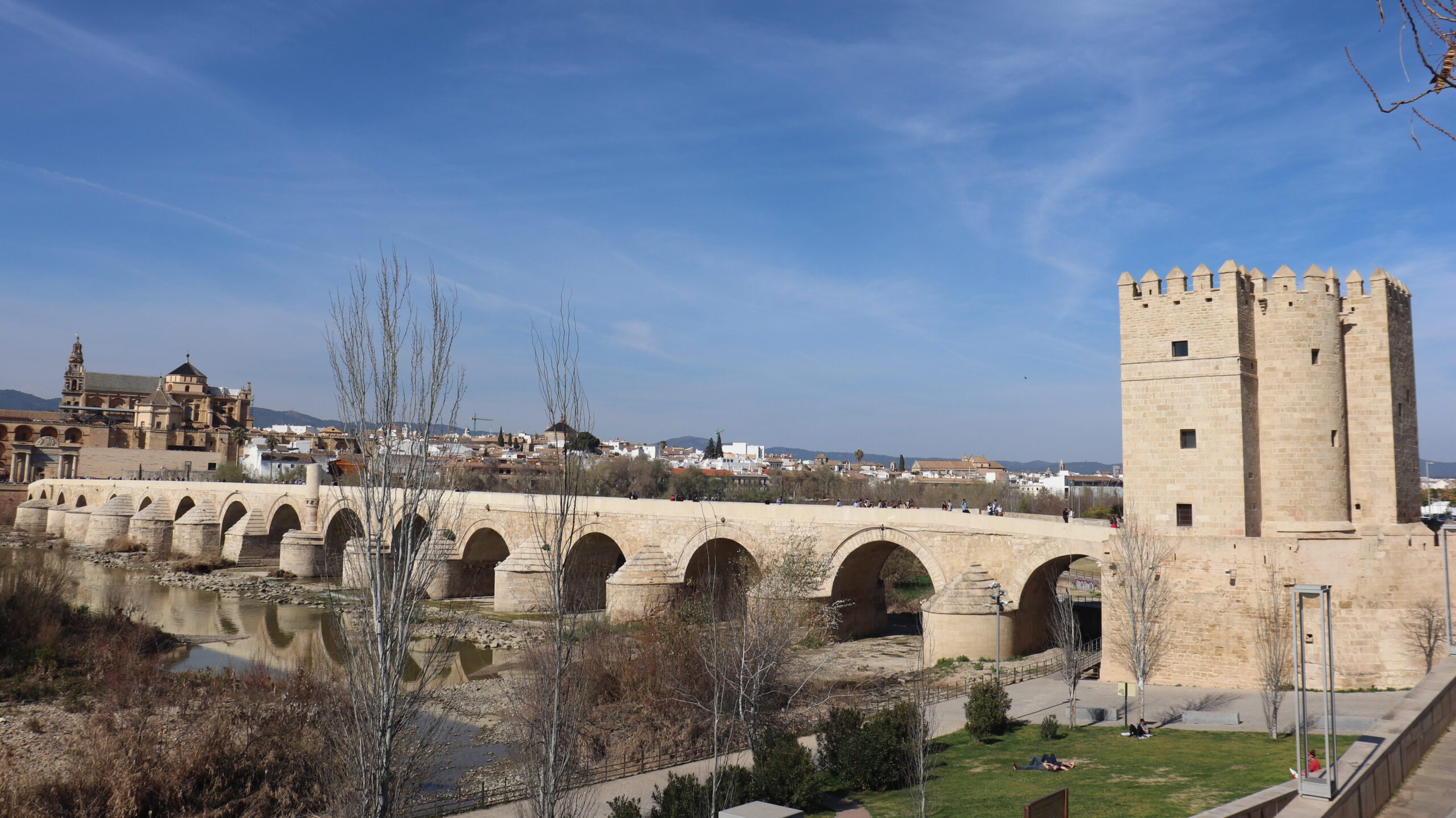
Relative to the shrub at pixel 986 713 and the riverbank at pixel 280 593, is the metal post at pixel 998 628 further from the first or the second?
the riverbank at pixel 280 593

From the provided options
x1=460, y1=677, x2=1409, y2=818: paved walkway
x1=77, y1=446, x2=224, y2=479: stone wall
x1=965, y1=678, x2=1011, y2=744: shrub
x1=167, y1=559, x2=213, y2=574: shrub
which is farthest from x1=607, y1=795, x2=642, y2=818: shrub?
x1=77, y1=446, x2=224, y2=479: stone wall

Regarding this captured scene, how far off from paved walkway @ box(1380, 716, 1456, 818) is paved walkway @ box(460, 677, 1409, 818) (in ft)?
16.5

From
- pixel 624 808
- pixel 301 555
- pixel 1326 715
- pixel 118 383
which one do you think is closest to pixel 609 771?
pixel 624 808

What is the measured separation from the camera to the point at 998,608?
1572 centimetres

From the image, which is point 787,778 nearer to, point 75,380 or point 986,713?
point 986,713

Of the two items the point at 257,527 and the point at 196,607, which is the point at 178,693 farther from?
the point at 257,527

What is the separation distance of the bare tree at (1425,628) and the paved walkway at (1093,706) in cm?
74

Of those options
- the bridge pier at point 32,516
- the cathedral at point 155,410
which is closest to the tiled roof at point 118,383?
the cathedral at point 155,410

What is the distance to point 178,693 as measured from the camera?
13852 mm

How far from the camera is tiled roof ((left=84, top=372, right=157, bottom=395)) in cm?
8812

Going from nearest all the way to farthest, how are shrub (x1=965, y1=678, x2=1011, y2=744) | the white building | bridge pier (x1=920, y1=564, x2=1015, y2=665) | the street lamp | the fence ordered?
1. the fence
2. shrub (x1=965, y1=678, x2=1011, y2=744)
3. the street lamp
4. bridge pier (x1=920, y1=564, x2=1015, y2=665)
5. the white building

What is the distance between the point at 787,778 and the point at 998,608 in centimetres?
727

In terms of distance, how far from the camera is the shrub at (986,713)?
12.4 metres

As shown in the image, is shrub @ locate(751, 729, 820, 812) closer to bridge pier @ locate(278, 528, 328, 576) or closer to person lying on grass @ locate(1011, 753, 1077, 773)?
person lying on grass @ locate(1011, 753, 1077, 773)
